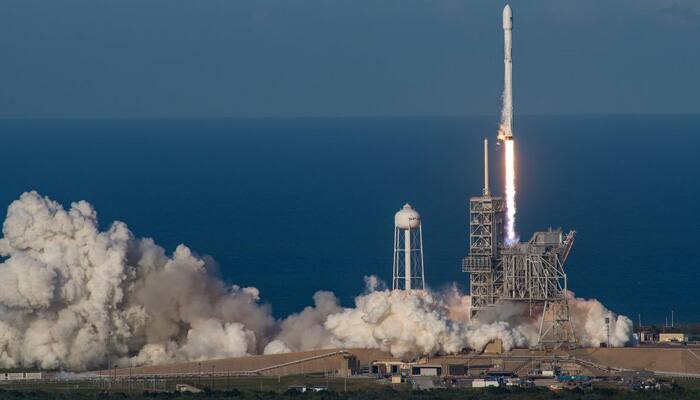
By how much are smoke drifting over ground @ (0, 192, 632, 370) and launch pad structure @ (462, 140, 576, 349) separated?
2.09 feet

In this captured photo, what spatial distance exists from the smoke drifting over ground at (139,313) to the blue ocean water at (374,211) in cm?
1441

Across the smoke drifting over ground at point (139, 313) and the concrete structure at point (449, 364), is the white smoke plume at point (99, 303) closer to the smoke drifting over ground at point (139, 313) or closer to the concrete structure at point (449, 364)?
the smoke drifting over ground at point (139, 313)

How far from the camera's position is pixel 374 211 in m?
134

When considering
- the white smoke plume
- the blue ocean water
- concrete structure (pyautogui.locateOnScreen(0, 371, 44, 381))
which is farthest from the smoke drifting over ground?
the blue ocean water

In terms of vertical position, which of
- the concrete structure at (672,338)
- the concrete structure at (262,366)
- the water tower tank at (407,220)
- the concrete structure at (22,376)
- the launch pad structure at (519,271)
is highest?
the water tower tank at (407,220)

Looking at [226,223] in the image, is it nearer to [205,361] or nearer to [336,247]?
[336,247]

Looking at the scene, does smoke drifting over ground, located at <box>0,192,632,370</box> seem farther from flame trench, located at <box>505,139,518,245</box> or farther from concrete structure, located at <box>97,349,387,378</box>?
flame trench, located at <box>505,139,518,245</box>

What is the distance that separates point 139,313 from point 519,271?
1243 centimetres

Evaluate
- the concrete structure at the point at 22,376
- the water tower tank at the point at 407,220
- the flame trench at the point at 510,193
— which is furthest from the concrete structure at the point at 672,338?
the concrete structure at the point at 22,376

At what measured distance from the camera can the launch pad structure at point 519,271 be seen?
249ft

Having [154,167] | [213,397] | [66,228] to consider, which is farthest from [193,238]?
[154,167]

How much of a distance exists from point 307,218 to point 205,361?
5626 cm

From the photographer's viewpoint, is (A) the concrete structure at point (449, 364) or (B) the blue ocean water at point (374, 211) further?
(B) the blue ocean water at point (374, 211)

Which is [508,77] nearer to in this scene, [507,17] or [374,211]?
[507,17]
